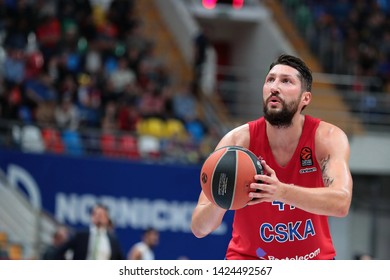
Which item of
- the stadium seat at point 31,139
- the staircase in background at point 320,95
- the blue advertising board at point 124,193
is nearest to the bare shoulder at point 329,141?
the blue advertising board at point 124,193

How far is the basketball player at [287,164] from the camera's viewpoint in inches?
218

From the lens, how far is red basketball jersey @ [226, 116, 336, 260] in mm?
5711

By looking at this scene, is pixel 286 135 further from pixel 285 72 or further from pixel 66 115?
pixel 66 115

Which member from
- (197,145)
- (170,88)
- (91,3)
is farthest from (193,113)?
(91,3)

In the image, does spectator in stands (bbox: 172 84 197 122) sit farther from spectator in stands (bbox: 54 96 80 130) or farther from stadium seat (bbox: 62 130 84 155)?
stadium seat (bbox: 62 130 84 155)

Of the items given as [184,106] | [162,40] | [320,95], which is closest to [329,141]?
[184,106]

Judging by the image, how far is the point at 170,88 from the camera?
63.8 feet

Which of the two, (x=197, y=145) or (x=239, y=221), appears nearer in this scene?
(x=239, y=221)

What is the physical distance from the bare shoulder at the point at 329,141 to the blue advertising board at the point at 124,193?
960cm

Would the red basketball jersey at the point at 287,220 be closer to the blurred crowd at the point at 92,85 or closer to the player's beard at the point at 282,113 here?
the player's beard at the point at 282,113

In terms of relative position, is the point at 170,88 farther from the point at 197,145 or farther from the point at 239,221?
the point at 239,221

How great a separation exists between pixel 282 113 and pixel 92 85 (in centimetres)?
1211

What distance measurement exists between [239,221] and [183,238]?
1003 cm

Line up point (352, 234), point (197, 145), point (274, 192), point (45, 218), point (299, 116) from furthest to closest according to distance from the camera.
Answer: point (352, 234)
point (197, 145)
point (45, 218)
point (299, 116)
point (274, 192)
